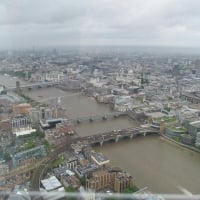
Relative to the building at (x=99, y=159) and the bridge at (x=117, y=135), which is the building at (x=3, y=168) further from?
the bridge at (x=117, y=135)

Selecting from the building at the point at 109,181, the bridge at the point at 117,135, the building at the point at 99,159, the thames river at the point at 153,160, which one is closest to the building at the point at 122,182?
the building at the point at 109,181

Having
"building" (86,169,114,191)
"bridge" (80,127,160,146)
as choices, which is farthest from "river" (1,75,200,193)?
"building" (86,169,114,191)

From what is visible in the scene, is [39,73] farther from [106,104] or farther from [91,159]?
[91,159]

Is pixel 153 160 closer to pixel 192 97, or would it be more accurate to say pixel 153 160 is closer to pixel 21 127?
pixel 21 127

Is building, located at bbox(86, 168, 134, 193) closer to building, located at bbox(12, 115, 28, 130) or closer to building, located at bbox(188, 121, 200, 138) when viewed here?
building, located at bbox(188, 121, 200, 138)

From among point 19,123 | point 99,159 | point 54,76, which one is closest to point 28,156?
point 99,159

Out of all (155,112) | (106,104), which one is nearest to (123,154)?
(155,112)
